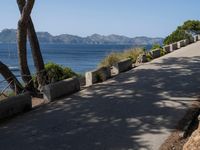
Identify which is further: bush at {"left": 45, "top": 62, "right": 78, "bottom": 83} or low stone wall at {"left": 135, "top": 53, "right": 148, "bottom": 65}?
low stone wall at {"left": 135, "top": 53, "right": 148, "bottom": 65}

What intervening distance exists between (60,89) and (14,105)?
2.29 meters

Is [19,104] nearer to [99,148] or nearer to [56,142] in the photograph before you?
[56,142]

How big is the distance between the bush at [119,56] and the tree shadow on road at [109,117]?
294 inches

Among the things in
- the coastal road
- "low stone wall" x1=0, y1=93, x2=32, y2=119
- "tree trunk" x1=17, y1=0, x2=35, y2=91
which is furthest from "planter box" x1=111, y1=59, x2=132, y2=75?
"low stone wall" x1=0, y1=93, x2=32, y2=119

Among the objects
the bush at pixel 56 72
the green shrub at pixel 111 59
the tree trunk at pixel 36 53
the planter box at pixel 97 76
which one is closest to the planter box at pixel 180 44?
the green shrub at pixel 111 59

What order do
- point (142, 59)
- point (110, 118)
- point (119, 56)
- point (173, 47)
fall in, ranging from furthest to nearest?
point (173, 47) < point (119, 56) < point (142, 59) < point (110, 118)

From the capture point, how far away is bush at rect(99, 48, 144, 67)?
75.6 feet

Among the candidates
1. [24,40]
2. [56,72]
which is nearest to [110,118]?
[24,40]

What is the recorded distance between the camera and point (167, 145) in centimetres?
804

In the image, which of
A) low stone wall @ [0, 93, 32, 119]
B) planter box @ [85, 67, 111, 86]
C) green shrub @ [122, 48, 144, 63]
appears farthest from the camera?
green shrub @ [122, 48, 144, 63]

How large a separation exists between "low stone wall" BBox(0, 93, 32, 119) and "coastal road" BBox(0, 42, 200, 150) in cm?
27

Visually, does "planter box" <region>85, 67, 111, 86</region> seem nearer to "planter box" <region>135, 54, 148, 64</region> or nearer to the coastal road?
the coastal road

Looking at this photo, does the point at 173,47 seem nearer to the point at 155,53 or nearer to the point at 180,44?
the point at 180,44

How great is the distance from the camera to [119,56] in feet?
78.7
